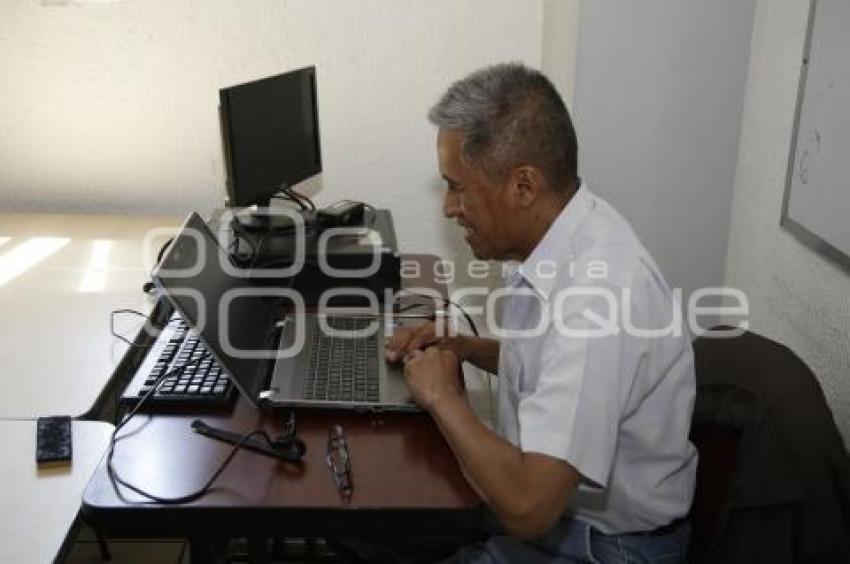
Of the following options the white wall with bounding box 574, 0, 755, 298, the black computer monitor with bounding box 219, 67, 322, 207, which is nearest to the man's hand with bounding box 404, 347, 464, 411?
the black computer monitor with bounding box 219, 67, 322, 207

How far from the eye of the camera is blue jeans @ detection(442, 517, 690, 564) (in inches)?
47.2

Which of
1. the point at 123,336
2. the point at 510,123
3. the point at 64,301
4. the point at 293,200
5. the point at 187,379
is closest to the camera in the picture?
the point at 510,123

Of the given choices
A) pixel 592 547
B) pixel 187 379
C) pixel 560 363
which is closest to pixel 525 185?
pixel 560 363

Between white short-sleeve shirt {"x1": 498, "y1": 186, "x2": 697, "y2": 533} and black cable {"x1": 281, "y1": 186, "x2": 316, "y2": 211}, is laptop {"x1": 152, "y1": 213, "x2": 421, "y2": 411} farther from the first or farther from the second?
black cable {"x1": 281, "y1": 186, "x2": 316, "y2": 211}

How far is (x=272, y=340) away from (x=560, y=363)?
2.28ft

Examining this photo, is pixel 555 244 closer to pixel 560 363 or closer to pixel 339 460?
pixel 560 363

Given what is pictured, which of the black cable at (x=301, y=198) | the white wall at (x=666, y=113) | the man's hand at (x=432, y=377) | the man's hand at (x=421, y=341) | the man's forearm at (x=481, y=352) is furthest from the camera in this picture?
the black cable at (x=301, y=198)

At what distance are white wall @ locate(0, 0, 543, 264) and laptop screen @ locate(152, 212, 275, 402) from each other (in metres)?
0.86

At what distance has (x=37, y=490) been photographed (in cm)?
110

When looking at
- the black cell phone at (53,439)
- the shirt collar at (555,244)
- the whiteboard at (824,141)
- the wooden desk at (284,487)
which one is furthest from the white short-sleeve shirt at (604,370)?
the black cell phone at (53,439)

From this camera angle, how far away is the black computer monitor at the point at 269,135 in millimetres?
1787

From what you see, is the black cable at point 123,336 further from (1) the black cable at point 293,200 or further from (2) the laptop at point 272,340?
(1) the black cable at point 293,200

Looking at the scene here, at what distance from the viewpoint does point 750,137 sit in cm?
199

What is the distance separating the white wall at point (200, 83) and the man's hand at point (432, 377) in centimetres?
116
